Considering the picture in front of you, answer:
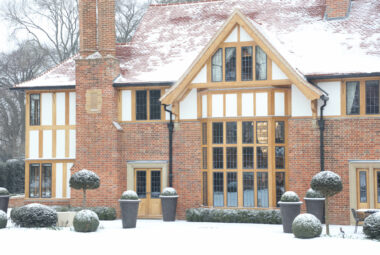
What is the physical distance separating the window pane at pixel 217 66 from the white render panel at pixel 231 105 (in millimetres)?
777

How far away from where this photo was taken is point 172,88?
73.6 ft

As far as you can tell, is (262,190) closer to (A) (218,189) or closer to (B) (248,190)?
(B) (248,190)

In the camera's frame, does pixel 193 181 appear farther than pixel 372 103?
Yes

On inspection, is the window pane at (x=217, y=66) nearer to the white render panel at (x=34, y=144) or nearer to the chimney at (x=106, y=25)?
the chimney at (x=106, y=25)

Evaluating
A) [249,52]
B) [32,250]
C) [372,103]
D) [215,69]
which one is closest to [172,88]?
[215,69]

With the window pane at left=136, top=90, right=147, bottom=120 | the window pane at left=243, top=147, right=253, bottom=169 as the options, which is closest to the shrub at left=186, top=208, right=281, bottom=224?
the window pane at left=243, top=147, right=253, bottom=169

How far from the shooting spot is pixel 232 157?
22.5 meters

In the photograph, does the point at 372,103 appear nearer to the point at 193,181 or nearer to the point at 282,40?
the point at 282,40

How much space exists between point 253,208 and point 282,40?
276 inches

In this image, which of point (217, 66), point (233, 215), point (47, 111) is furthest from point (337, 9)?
point (47, 111)

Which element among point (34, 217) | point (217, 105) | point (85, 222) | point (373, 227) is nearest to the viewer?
point (373, 227)

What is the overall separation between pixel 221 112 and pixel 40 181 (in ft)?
26.9

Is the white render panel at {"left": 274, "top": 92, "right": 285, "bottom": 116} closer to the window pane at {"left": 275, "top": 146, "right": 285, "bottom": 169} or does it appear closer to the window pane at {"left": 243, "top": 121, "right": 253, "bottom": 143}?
the window pane at {"left": 243, "top": 121, "right": 253, "bottom": 143}

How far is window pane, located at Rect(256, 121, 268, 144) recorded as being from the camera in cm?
2219
